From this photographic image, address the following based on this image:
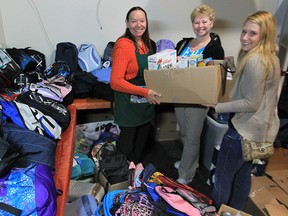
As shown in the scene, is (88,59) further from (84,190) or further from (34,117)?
(84,190)

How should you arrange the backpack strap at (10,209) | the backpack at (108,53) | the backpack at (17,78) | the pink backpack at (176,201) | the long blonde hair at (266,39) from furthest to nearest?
the backpack at (108,53), the backpack at (17,78), the pink backpack at (176,201), the long blonde hair at (266,39), the backpack strap at (10,209)

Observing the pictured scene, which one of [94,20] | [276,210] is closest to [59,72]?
[94,20]

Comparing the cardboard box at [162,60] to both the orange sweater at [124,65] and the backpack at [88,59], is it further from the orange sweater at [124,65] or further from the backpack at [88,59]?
the backpack at [88,59]

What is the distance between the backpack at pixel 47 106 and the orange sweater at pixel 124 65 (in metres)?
0.38

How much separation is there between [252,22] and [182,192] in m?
0.99

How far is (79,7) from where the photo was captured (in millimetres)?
2346

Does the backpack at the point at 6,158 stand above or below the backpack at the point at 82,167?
above

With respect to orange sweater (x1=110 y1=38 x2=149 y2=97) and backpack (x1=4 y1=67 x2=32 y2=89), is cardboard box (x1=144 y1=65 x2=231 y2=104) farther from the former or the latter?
backpack (x1=4 y1=67 x2=32 y2=89)

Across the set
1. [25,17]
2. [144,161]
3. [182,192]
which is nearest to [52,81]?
[25,17]

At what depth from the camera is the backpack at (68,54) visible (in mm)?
2305

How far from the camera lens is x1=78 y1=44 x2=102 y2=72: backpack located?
2338 mm

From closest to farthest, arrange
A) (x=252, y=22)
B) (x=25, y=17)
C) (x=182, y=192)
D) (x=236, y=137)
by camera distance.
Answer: (x=252, y=22)
(x=236, y=137)
(x=182, y=192)
(x=25, y=17)

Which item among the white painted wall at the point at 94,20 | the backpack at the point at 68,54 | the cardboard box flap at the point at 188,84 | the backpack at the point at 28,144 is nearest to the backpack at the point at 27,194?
the backpack at the point at 28,144

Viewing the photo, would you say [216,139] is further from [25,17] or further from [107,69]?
[25,17]
